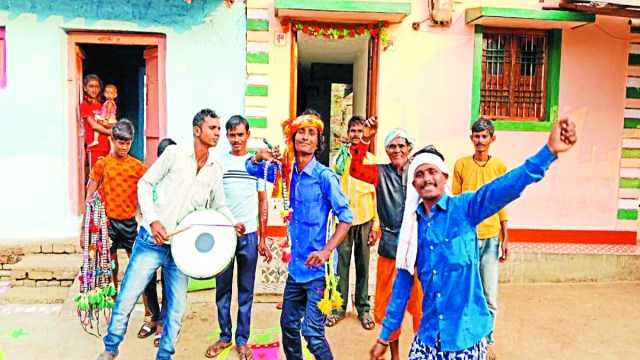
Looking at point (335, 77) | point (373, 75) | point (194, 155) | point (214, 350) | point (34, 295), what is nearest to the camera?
point (194, 155)

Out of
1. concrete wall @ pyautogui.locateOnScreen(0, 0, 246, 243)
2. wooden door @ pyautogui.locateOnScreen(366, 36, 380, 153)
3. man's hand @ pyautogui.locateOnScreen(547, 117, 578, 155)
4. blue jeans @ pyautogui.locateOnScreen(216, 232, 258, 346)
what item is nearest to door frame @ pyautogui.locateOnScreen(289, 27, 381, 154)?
wooden door @ pyautogui.locateOnScreen(366, 36, 380, 153)

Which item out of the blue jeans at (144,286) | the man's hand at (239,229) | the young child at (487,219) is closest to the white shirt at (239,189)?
the man's hand at (239,229)

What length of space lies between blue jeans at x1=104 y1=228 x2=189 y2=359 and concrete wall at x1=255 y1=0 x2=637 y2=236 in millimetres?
3505

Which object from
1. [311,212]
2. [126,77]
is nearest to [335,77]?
[126,77]

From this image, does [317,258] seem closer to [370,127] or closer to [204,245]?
[204,245]

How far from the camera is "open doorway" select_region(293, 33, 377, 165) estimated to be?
782 centimetres

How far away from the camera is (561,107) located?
24.1 feet

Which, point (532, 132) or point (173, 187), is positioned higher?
point (532, 132)

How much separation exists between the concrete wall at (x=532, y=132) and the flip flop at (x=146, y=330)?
10.2ft

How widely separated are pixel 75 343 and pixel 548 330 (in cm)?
429

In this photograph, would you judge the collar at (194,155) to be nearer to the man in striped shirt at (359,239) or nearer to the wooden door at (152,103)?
the man in striped shirt at (359,239)

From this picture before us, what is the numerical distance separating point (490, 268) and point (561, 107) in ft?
13.4

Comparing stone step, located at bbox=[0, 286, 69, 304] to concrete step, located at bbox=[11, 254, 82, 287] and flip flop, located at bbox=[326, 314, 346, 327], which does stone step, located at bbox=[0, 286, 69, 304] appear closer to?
concrete step, located at bbox=[11, 254, 82, 287]

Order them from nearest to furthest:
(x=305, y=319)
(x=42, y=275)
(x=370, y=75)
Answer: (x=305, y=319), (x=42, y=275), (x=370, y=75)
